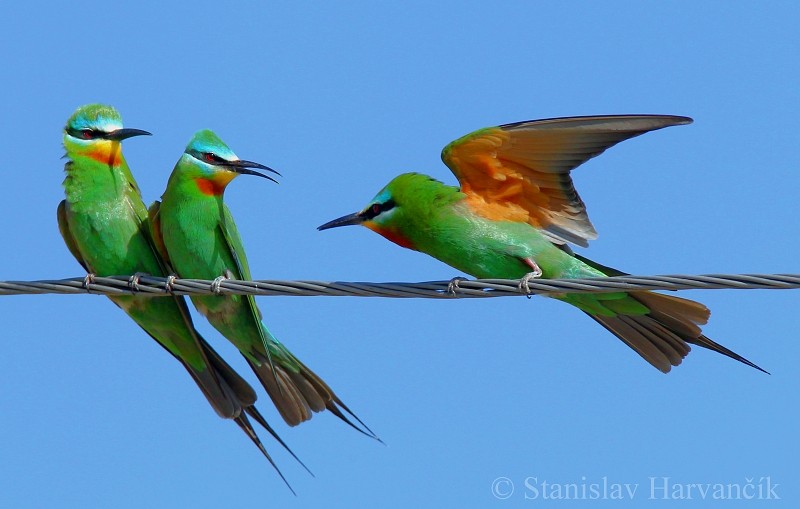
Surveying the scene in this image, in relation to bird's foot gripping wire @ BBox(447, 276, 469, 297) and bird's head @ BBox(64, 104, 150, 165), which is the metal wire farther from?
bird's head @ BBox(64, 104, 150, 165)

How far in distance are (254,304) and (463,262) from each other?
1012 mm

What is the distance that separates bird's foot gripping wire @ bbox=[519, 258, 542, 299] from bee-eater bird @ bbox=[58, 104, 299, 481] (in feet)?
5.15

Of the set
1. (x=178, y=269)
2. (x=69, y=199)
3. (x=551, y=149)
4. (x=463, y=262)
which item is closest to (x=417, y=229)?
(x=463, y=262)

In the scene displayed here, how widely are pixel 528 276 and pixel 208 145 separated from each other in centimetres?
165

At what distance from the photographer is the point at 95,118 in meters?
5.75

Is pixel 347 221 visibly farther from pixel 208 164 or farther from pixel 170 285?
pixel 170 285

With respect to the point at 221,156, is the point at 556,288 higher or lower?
lower

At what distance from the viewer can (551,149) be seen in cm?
536

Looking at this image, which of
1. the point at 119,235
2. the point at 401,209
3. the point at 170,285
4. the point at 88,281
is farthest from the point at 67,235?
the point at 401,209

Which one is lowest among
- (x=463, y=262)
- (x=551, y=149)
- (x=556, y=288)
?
(x=556, y=288)

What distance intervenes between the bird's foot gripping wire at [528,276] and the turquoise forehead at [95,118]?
2114 millimetres

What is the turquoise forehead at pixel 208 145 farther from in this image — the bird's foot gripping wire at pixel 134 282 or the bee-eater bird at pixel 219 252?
the bird's foot gripping wire at pixel 134 282

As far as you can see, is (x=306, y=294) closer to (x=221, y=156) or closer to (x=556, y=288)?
(x=556, y=288)

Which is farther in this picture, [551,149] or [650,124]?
[551,149]
